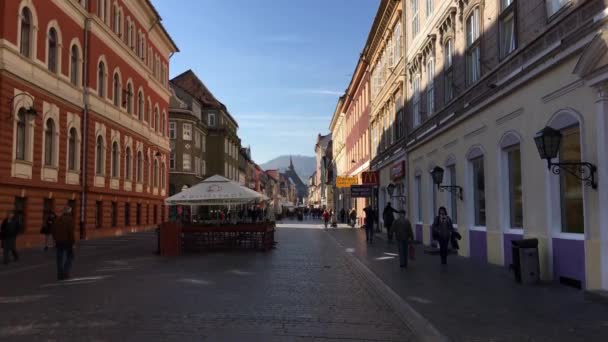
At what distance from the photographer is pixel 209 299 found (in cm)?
1023

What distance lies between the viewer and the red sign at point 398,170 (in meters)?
28.9

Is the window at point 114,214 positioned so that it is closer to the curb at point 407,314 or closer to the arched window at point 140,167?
the arched window at point 140,167

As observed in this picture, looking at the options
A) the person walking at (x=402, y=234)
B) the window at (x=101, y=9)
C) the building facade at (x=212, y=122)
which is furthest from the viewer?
the building facade at (x=212, y=122)

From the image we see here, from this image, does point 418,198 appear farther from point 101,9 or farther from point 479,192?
point 101,9

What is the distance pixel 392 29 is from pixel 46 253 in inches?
830

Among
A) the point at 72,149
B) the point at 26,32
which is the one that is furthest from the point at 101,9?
the point at 26,32

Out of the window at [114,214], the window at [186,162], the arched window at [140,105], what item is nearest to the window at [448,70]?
the window at [114,214]

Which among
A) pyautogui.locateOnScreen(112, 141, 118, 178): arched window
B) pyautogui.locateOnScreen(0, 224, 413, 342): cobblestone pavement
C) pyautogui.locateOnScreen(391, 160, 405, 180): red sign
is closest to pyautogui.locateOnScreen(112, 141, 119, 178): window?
pyautogui.locateOnScreen(112, 141, 118, 178): arched window

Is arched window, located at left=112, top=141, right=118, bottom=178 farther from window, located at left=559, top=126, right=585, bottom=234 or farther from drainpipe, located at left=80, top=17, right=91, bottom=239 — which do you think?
window, located at left=559, top=126, right=585, bottom=234

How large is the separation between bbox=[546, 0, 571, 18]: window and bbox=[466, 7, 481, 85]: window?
4.69 metres

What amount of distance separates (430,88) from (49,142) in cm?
1699

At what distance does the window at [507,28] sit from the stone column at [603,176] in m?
4.58

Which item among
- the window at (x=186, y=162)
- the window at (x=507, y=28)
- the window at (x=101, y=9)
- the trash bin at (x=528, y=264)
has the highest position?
the window at (x=101, y=9)

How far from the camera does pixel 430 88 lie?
76.9 ft
